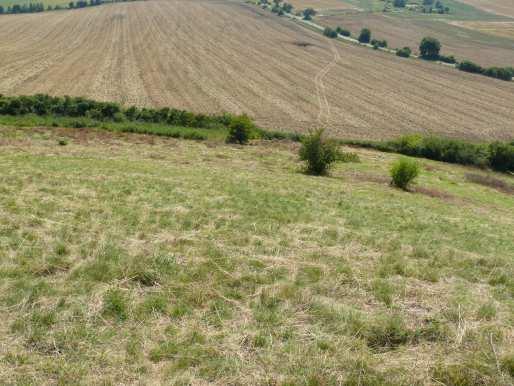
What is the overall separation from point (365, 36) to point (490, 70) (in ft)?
131

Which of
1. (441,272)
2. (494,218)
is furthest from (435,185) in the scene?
(441,272)

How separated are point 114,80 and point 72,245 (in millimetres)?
60196

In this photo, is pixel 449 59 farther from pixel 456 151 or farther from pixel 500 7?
pixel 500 7

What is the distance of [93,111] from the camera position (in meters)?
45.9

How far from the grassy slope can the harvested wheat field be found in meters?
39.0

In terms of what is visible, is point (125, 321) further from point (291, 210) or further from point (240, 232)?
point (291, 210)

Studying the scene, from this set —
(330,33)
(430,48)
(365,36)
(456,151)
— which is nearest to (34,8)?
(330,33)

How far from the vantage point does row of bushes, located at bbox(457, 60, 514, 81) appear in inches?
3930

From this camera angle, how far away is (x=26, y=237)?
11.6m

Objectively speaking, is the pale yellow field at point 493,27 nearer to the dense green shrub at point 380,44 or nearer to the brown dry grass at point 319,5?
the dense green shrub at point 380,44

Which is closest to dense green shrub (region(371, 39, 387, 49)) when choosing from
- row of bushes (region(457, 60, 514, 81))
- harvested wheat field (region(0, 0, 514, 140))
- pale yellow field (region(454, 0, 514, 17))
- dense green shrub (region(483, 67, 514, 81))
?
harvested wheat field (region(0, 0, 514, 140))

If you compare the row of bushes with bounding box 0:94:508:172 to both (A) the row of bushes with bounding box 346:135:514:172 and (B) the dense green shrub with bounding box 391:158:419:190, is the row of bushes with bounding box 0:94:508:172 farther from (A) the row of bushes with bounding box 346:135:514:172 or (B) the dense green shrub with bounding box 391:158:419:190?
(B) the dense green shrub with bounding box 391:158:419:190

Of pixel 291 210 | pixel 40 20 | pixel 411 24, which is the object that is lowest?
pixel 291 210

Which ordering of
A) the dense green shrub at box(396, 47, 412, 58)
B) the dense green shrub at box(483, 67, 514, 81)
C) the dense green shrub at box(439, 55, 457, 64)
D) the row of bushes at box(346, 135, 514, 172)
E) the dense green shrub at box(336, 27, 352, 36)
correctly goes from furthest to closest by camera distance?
the dense green shrub at box(336, 27, 352, 36), the dense green shrub at box(396, 47, 412, 58), the dense green shrub at box(439, 55, 457, 64), the dense green shrub at box(483, 67, 514, 81), the row of bushes at box(346, 135, 514, 172)
